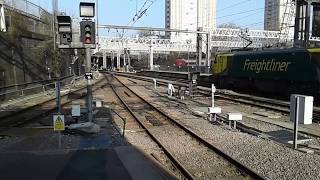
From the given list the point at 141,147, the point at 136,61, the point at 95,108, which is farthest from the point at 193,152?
the point at 136,61

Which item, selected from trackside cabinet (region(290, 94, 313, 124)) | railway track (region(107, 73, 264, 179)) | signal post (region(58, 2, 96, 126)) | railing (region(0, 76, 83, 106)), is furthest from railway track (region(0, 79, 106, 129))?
trackside cabinet (region(290, 94, 313, 124))

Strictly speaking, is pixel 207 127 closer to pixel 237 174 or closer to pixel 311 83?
pixel 237 174

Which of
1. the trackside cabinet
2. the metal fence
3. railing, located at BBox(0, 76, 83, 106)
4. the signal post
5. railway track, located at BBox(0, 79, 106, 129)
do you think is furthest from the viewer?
the metal fence

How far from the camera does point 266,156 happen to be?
10875mm

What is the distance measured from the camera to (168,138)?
14102 millimetres

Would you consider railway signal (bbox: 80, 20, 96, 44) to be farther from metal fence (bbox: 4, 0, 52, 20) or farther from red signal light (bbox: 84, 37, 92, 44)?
metal fence (bbox: 4, 0, 52, 20)

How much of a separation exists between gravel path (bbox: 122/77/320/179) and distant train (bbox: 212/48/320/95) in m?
12.2

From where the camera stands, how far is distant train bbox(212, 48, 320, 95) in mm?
25453

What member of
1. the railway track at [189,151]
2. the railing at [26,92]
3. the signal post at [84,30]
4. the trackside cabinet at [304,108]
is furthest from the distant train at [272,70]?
the signal post at [84,30]

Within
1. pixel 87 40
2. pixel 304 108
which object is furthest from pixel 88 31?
pixel 304 108

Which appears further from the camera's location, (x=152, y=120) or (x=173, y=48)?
(x=173, y=48)

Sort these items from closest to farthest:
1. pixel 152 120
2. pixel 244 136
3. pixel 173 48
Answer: pixel 244 136 < pixel 152 120 < pixel 173 48

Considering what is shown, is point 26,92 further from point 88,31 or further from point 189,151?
point 189,151

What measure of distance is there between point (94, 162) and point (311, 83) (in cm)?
1812
